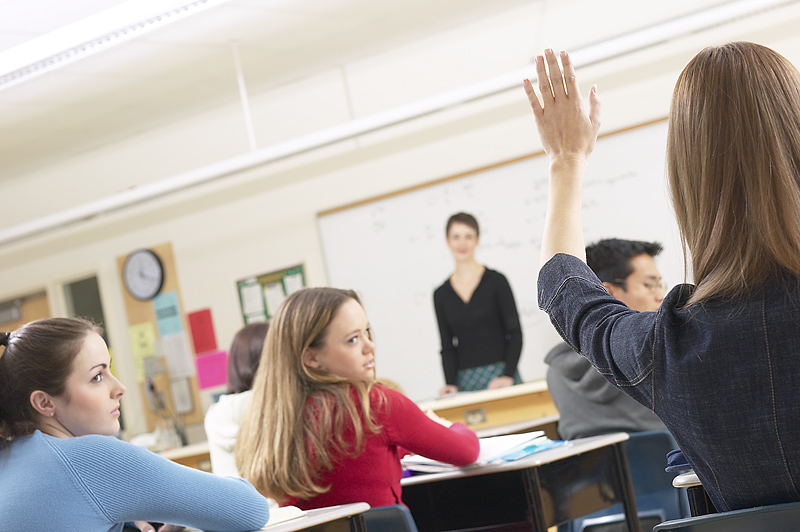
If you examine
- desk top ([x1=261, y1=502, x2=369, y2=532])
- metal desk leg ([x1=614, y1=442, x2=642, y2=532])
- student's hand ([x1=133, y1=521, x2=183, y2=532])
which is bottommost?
metal desk leg ([x1=614, y1=442, x2=642, y2=532])

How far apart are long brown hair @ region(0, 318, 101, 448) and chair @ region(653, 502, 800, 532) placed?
1.28 metres

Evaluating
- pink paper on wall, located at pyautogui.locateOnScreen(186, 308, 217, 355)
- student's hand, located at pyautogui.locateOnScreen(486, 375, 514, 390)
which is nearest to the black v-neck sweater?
student's hand, located at pyautogui.locateOnScreen(486, 375, 514, 390)

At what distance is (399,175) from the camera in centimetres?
550

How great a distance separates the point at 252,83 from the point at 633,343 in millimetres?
5005

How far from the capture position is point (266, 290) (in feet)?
19.5

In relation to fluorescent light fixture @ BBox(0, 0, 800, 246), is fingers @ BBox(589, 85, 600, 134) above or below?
below

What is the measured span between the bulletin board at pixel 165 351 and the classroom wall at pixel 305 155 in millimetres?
110

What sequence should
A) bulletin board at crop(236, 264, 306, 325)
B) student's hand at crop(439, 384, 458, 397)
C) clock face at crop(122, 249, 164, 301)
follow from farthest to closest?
clock face at crop(122, 249, 164, 301) → bulletin board at crop(236, 264, 306, 325) → student's hand at crop(439, 384, 458, 397)

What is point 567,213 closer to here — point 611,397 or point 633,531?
point 633,531

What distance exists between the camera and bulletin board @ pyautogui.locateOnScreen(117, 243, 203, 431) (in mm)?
6184

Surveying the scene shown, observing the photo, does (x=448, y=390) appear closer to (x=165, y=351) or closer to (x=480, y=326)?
(x=480, y=326)

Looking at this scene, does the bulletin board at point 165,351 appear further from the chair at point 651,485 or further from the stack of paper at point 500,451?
the stack of paper at point 500,451

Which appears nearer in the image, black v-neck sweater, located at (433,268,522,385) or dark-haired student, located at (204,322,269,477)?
dark-haired student, located at (204,322,269,477)

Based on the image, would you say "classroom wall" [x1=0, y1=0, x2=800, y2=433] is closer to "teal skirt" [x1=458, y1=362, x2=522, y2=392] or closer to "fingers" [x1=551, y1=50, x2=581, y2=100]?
"teal skirt" [x1=458, y1=362, x2=522, y2=392]
